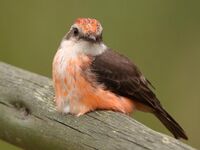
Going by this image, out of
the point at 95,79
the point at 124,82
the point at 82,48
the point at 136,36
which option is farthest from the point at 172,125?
the point at 136,36

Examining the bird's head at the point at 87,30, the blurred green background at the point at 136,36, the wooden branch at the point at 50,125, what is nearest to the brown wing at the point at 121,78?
the bird's head at the point at 87,30

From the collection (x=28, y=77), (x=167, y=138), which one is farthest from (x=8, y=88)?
(x=167, y=138)

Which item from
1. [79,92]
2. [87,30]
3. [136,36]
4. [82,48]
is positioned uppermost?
[87,30]

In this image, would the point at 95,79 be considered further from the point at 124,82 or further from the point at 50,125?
the point at 50,125

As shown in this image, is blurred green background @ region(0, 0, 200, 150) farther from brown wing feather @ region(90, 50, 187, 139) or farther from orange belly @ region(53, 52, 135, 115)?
orange belly @ region(53, 52, 135, 115)

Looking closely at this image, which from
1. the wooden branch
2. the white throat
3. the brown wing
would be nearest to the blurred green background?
the brown wing

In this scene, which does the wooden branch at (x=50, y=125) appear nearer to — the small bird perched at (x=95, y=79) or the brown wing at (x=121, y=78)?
the small bird perched at (x=95, y=79)
